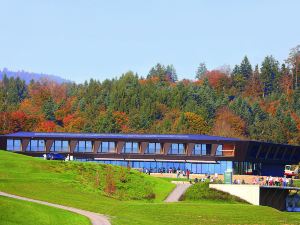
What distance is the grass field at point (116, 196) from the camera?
68.6 m

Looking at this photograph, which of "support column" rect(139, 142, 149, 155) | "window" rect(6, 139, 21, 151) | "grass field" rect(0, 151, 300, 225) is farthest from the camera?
"window" rect(6, 139, 21, 151)

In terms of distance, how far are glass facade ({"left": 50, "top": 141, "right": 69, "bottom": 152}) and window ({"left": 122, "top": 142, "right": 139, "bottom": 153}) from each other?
928cm

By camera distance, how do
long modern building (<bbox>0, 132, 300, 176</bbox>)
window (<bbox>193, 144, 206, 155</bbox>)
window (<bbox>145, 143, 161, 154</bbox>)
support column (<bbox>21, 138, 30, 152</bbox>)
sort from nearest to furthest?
long modern building (<bbox>0, 132, 300, 176</bbox>)
window (<bbox>193, 144, 206, 155</bbox>)
window (<bbox>145, 143, 161, 154</bbox>)
support column (<bbox>21, 138, 30, 152</bbox>)

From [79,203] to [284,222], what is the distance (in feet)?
56.2

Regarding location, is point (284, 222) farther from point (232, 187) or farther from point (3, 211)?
point (3, 211)

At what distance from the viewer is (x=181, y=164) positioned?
5290 inches

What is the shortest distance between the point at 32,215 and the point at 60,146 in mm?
81623

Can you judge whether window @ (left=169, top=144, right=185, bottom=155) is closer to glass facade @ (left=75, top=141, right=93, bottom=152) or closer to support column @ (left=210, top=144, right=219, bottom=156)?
support column @ (left=210, top=144, right=219, bottom=156)

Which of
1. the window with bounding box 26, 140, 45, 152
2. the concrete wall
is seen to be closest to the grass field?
the concrete wall

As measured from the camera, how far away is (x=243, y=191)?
90.6 m

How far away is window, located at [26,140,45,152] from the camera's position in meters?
137

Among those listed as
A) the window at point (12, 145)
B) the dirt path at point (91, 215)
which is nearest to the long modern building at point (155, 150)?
the window at point (12, 145)

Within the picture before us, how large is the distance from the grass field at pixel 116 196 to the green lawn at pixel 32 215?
12.4 feet

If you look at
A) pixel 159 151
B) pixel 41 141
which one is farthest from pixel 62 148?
pixel 159 151
